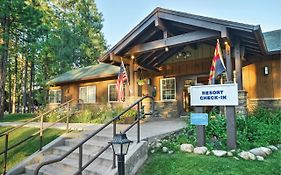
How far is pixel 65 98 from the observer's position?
695 inches

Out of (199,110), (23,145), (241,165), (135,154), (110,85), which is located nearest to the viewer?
(241,165)

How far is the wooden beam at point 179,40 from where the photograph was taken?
762cm

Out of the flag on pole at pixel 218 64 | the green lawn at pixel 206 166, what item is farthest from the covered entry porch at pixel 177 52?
the green lawn at pixel 206 166

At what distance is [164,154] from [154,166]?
23.2 inches

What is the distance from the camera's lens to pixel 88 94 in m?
16.1

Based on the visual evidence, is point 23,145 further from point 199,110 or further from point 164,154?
point 199,110

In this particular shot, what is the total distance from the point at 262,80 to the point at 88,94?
35.1 ft

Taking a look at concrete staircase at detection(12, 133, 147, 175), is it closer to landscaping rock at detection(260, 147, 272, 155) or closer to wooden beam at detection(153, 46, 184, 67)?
landscaping rock at detection(260, 147, 272, 155)

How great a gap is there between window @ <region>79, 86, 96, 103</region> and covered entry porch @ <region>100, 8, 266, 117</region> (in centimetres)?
424

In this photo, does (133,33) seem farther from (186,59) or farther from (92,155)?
(92,155)

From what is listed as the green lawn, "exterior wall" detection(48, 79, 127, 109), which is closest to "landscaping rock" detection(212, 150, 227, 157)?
the green lawn

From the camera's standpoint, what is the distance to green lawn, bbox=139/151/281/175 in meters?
4.01

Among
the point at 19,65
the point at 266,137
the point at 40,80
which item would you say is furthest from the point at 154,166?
the point at 19,65

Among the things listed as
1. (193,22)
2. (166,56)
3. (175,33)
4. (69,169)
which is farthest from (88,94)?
(69,169)
